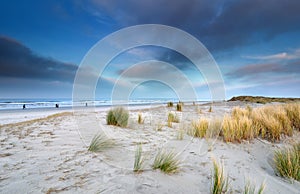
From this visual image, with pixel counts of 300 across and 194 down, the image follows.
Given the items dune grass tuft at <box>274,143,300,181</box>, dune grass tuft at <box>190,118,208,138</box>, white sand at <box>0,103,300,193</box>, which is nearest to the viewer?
white sand at <box>0,103,300,193</box>

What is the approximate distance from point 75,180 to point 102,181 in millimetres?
343

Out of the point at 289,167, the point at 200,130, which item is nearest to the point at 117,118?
the point at 200,130

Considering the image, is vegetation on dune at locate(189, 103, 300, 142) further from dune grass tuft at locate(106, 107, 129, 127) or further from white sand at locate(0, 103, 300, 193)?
dune grass tuft at locate(106, 107, 129, 127)

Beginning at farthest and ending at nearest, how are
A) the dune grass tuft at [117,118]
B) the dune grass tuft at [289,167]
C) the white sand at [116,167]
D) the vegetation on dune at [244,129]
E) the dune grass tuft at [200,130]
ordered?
the dune grass tuft at [117,118] → the dune grass tuft at [200,130] → the vegetation on dune at [244,129] → the dune grass tuft at [289,167] → the white sand at [116,167]

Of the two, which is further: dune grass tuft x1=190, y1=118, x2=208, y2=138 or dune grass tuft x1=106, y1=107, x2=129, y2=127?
dune grass tuft x1=106, y1=107, x2=129, y2=127

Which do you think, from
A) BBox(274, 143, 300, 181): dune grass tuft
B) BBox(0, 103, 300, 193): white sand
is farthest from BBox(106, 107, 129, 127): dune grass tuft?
BBox(274, 143, 300, 181): dune grass tuft

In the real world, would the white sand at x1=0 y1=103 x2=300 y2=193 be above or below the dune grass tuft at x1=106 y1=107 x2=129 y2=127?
below

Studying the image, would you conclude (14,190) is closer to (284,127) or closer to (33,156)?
(33,156)

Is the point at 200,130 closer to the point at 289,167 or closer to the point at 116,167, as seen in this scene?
the point at 289,167

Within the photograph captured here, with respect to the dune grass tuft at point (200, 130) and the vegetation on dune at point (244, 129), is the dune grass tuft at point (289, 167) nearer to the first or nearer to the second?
the vegetation on dune at point (244, 129)

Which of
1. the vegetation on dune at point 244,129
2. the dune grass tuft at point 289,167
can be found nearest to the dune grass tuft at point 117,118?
the vegetation on dune at point 244,129

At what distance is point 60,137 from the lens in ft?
14.8

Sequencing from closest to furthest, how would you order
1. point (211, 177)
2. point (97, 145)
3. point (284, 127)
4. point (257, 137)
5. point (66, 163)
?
1. point (211, 177)
2. point (66, 163)
3. point (97, 145)
4. point (257, 137)
5. point (284, 127)

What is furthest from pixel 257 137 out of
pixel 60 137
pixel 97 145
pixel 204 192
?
pixel 60 137
